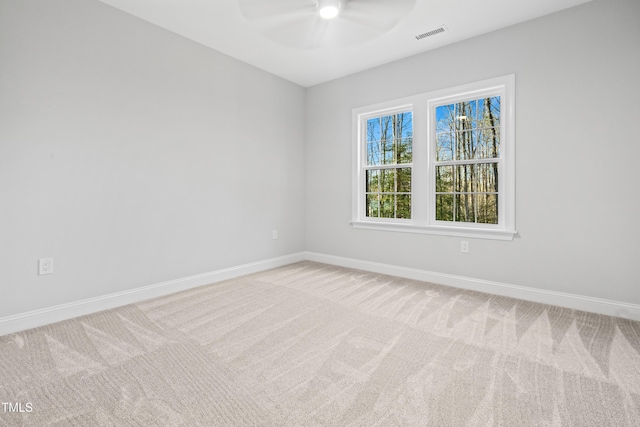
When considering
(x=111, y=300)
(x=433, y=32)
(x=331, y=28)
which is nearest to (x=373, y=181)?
(x=433, y=32)

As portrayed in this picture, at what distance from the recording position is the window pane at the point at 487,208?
3.22 meters

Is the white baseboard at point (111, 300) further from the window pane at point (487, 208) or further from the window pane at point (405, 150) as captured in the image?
the window pane at point (487, 208)

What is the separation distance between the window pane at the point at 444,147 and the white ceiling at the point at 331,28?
3.25ft

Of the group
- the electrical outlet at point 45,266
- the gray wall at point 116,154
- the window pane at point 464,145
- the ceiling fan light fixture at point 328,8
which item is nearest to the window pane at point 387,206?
the window pane at point 464,145

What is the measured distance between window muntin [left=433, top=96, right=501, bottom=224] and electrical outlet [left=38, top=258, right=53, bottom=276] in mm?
3714

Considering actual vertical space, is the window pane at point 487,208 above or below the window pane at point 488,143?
below

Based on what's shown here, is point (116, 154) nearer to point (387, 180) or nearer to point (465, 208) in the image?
point (387, 180)

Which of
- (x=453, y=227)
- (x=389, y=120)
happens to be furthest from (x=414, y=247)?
(x=389, y=120)

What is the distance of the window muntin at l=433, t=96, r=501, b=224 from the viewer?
3.23 metres

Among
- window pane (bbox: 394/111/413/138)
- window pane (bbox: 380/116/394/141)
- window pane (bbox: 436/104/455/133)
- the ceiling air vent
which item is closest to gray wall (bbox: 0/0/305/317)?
window pane (bbox: 380/116/394/141)

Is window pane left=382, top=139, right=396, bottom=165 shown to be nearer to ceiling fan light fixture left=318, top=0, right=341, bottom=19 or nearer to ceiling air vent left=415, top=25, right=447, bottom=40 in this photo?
ceiling air vent left=415, top=25, right=447, bottom=40

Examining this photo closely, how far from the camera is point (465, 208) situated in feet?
11.2

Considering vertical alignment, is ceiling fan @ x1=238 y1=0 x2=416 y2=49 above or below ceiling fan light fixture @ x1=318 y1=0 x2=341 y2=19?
above

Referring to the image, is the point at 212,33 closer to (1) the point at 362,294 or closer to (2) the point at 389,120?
(2) the point at 389,120
